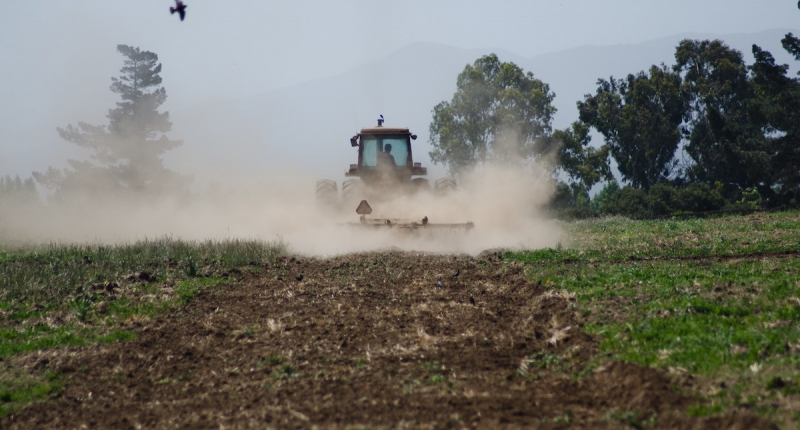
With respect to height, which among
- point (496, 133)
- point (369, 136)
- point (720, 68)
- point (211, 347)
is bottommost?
point (211, 347)

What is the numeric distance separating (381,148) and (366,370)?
56.4ft

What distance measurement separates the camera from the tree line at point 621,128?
52969 millimetres

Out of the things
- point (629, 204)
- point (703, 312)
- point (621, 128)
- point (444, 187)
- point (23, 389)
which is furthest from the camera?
point (621, 128)

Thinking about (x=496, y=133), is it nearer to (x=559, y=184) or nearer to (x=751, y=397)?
(x=559, y=184)

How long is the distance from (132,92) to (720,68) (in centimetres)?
4629

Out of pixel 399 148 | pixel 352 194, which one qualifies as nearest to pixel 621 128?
pixel 399 148

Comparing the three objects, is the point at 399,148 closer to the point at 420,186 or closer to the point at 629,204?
the point at 420,186

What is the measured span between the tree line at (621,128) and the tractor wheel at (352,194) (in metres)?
26.9

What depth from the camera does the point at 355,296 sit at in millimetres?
11930

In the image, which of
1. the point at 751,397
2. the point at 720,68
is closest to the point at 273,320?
the point at 751,397

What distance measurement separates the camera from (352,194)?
22969 millimetres

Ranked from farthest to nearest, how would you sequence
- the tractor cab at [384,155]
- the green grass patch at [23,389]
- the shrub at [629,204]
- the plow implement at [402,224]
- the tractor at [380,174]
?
the shrub at [629,204]
the tractor cab at [384,155]
the tractor at [380,174]
the plow implement at [402,224]
the green grass patch at [23,389]

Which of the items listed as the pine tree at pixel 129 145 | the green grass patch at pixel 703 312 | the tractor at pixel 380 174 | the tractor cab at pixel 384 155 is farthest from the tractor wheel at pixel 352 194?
the pine tree at pixel 129 145

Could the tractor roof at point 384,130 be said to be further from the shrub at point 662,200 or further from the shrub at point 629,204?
the shrub at point 662,200
